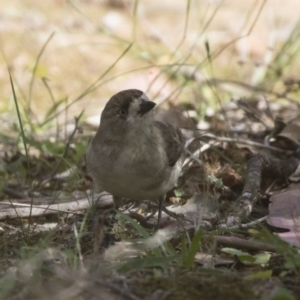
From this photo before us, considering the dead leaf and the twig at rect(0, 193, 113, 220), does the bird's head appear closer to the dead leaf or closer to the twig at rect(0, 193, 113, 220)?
the twig at rect(0, 193, 113, 220)

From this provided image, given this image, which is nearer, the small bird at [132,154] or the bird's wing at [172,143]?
the small bird at [132,154]

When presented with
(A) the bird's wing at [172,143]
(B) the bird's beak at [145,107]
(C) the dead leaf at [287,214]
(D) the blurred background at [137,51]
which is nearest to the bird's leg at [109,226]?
(A) the bird's wing at [172,143]

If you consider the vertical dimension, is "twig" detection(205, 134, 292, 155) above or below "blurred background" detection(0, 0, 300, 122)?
below

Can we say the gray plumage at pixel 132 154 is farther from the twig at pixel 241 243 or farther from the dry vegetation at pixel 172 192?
the twig at pixel 241 243

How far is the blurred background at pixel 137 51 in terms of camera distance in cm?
668

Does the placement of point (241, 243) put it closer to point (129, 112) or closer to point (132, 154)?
point (132, 154)

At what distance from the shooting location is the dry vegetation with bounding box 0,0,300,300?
2889mm

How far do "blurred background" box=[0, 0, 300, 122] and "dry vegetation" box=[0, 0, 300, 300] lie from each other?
2 centimetres

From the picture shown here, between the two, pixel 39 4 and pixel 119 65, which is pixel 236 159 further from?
pixel 39 4

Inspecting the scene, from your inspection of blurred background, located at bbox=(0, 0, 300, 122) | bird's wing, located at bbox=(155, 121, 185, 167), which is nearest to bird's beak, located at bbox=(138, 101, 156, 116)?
bird's wing, located at bbox=(155, 121, 185, 167)

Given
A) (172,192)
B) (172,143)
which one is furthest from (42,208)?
(172,192)

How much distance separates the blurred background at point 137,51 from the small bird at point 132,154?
203 cm

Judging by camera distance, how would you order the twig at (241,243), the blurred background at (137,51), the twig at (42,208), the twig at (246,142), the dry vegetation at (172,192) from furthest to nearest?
the blurred background at (137,51), the twig at (246,142), the twig at (42,208), the twig at (241,243), the dry vegetation at (172,192)

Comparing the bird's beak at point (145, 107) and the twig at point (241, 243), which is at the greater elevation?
the bird's beak at point (145, 107)
